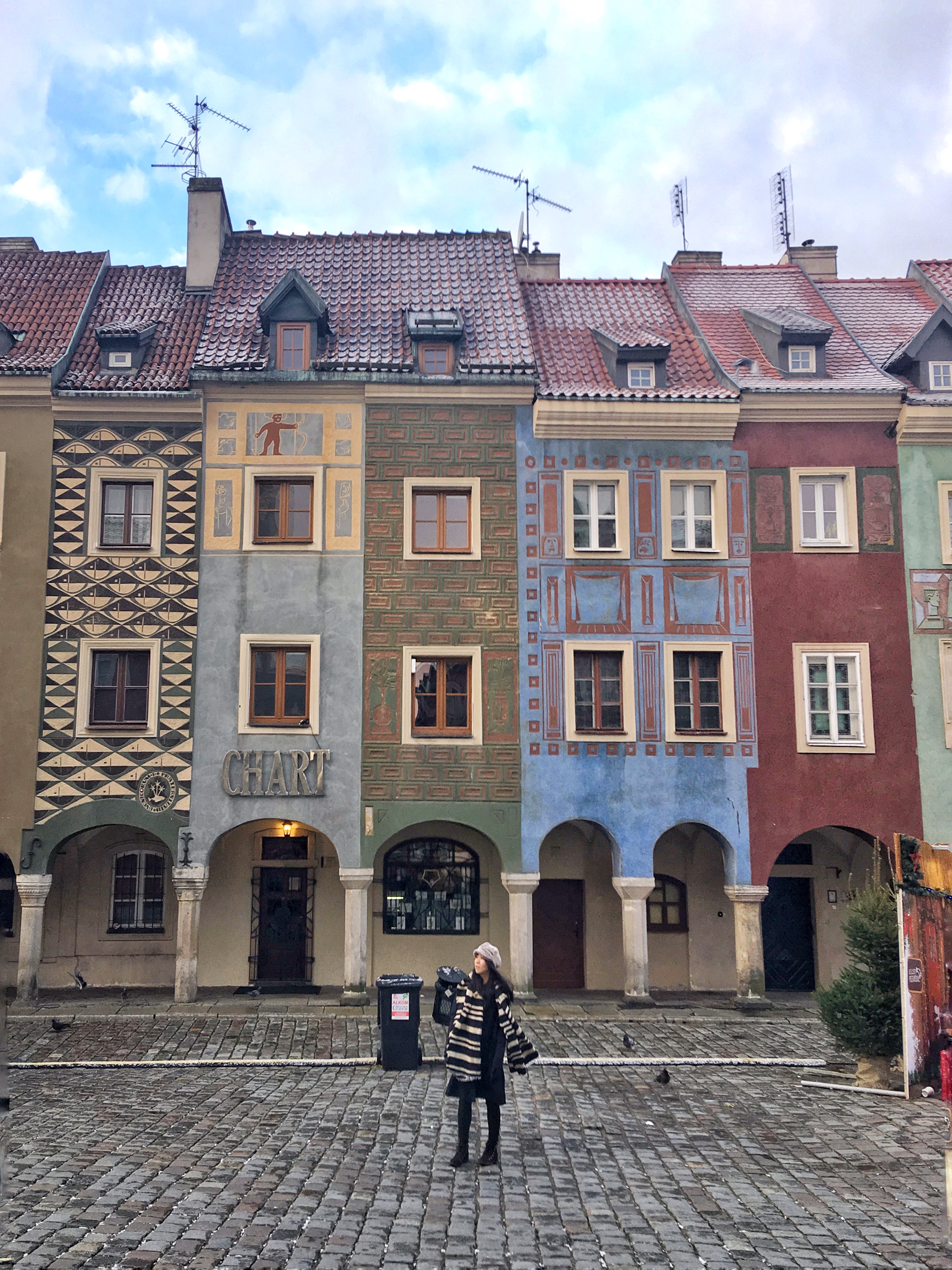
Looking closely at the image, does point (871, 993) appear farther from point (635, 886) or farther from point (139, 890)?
point (139, 890)

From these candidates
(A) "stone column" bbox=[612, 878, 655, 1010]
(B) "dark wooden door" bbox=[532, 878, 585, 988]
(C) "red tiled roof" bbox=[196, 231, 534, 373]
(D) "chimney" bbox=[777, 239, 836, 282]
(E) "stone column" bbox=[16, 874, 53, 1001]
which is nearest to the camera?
(E) "stone column" bbox=[16, 874, 53, 1001]

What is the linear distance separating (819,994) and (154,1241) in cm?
881

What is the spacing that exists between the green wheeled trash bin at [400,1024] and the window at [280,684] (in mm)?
7244

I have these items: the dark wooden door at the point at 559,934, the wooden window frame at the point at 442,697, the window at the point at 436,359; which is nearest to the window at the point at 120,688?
the wooden window frame at the point at 442,697

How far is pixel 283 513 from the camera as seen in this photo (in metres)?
20.4

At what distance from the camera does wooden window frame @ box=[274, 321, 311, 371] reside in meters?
20.7

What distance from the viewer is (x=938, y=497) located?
20562mm

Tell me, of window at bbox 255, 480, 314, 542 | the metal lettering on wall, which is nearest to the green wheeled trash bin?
the metal lettering on wall

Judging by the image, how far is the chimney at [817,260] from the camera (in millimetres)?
26047

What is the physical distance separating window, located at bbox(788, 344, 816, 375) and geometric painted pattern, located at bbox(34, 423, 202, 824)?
39.1 ft

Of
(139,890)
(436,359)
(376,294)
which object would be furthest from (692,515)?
(139,890)

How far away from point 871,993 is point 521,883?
791 centimetres

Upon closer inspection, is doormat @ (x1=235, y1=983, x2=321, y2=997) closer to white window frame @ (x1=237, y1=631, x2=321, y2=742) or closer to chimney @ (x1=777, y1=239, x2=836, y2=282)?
white window frame @ (x1=237, y1=631, x2=321, y2=742)

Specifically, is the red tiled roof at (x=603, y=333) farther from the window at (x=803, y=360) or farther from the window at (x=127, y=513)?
the window at (x=127, y=513)
